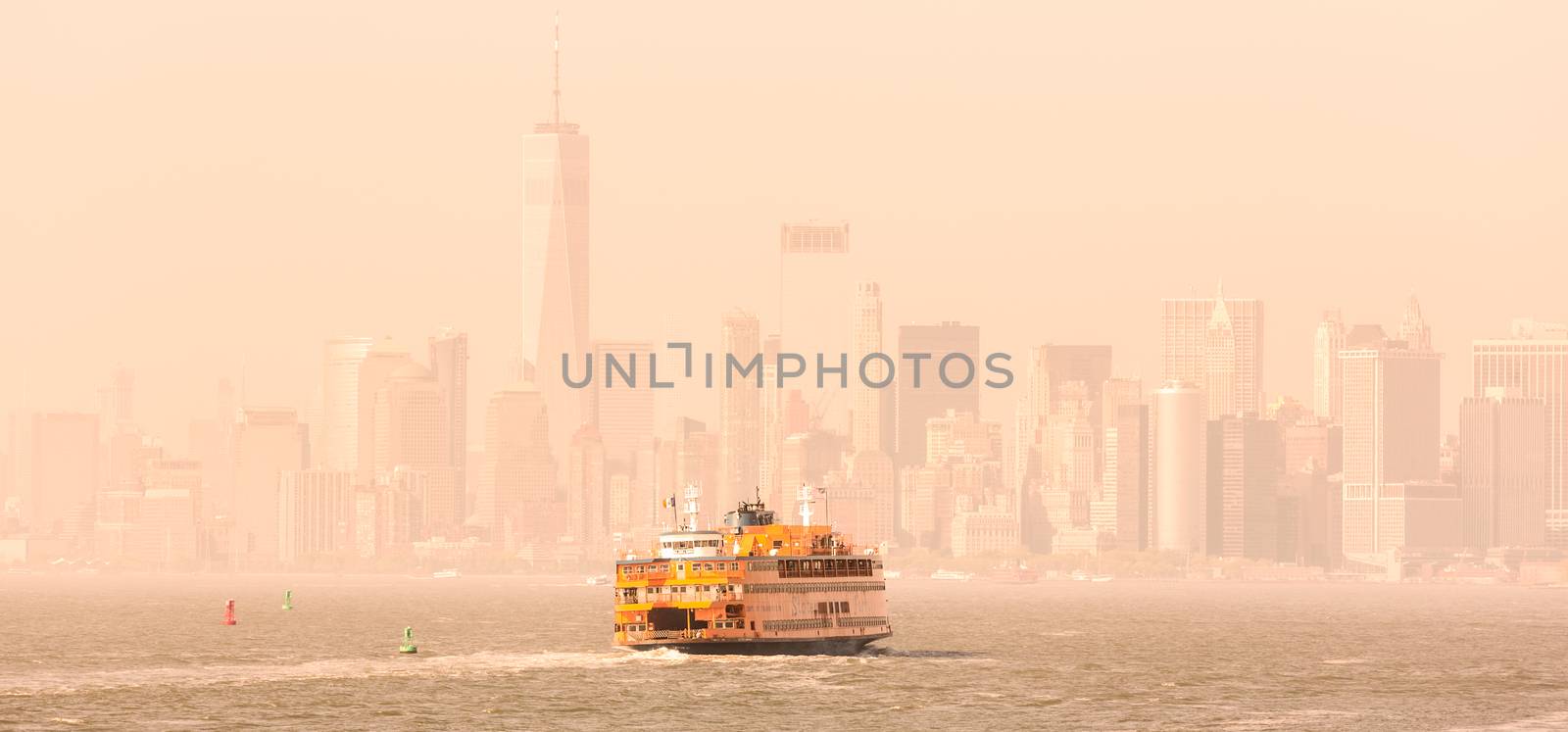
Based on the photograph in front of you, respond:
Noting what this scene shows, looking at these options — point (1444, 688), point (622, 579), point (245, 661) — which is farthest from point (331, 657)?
point (1444, 688)

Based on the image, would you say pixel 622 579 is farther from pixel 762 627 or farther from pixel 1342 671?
pixel 1342 671

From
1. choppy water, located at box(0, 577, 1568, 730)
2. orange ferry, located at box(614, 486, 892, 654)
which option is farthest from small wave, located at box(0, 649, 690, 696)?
orange ferry, located at box(614, 486, 892, 654)

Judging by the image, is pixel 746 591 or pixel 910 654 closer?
pixel 746 591

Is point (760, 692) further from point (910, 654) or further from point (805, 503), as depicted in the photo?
point (910, 654)

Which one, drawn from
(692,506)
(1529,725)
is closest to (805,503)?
(692,506)

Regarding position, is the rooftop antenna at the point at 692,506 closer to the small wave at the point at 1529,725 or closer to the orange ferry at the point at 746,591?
the orange ferry at the point at 746,591

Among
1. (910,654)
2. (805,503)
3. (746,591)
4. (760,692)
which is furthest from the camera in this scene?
(910,654)
